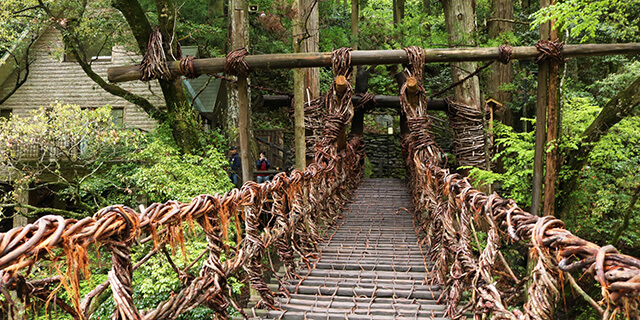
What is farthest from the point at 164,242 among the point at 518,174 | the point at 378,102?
the point at 378,102

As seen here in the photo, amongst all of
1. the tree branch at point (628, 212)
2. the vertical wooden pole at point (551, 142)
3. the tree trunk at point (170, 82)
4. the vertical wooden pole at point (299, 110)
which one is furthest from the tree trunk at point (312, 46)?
the tree branch at point (628, 212)

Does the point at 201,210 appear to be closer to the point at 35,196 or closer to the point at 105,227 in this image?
the point at 105,227

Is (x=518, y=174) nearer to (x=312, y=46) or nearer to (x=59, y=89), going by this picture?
(x=312, y=46)

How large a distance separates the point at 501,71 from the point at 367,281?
11.9m

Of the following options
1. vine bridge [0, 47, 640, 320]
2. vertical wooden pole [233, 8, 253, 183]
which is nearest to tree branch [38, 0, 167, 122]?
vertical wooden pole [233, 8, 253, 183]

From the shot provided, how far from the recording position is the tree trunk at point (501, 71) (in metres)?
13.7

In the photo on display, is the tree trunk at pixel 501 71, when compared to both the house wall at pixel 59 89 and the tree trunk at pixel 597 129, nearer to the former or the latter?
the tree trunk at pixel 597 129

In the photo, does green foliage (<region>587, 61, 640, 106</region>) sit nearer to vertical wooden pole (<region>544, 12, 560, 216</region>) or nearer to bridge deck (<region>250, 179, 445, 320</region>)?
vertical wooden pole (<region>544, 12, 560, 216</region>)

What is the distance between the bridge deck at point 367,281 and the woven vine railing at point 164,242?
0.77 feet

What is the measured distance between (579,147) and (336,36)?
22.4 ft

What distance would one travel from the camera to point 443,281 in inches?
153

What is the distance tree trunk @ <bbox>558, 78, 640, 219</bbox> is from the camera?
6273 mm

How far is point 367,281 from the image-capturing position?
4.07 meters

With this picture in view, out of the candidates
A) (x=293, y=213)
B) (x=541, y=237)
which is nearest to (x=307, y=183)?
(x=293, y=213)
